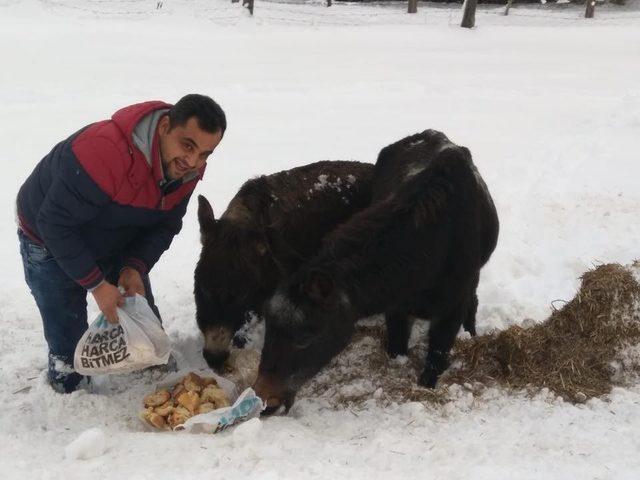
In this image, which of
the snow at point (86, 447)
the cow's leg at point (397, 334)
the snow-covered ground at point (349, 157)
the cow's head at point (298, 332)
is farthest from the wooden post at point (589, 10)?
the snow at point (86, 447)

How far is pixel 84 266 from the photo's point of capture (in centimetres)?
367

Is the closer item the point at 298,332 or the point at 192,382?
the point at 298,332

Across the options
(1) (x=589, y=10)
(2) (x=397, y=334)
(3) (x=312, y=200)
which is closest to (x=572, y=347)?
(2) (x=397, y=334)

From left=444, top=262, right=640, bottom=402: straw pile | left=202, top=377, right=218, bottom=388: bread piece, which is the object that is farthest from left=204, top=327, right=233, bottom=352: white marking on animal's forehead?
left=444, top=262, right=640, bottom=402: straw pile

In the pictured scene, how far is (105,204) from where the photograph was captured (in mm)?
3760

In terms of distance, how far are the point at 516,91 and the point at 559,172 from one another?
6127 millimetres

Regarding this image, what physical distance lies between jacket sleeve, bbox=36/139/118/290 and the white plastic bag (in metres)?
0.47

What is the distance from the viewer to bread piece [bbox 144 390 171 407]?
4012mm

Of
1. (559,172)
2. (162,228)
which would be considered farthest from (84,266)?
(559,172)

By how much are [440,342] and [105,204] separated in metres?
2.69

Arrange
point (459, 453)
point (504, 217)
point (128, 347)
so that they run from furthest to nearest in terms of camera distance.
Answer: point (504, 217), point (128, 347), point (459, 453)

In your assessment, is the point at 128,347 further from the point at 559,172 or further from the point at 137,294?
the point at 559,172

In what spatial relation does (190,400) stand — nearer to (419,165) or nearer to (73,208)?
(73,208)

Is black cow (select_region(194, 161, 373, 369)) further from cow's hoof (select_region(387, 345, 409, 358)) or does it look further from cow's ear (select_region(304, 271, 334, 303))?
cow's hoof (select_region(387, 345, 409, 358))
